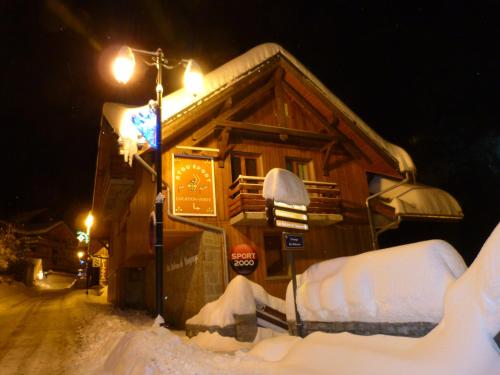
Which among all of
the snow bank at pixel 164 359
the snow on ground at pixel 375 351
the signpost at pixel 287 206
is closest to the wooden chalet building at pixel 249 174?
the snow bank at pixel 164 359

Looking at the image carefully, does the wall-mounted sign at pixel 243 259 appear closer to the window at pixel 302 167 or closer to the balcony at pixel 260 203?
the balcony at pixel 260 203

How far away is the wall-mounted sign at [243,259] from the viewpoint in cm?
1325

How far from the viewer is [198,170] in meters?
13.6

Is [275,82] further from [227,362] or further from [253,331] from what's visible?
[227,362]

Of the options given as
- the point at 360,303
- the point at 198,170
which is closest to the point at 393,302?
the point at 360,303

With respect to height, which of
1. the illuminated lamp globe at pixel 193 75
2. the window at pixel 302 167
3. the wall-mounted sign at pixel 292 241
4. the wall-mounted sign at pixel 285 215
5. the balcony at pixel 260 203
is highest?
the illuminated lamp globe at pixel 193 75

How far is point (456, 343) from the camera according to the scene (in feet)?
12.0

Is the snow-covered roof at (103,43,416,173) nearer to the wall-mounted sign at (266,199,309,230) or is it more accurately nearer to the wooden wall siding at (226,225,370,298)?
the wooden wall siding at (226,225,370,298)

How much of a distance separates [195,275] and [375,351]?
9441 millimetres

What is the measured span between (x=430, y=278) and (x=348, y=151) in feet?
44.2

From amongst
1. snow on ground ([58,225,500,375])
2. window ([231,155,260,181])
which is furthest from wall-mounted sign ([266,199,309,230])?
window ([231,155,260,181])

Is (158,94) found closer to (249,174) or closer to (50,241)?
(249,174)

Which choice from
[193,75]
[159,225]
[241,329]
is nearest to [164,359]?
[159,225]

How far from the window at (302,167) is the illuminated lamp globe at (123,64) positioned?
9.00 metres
